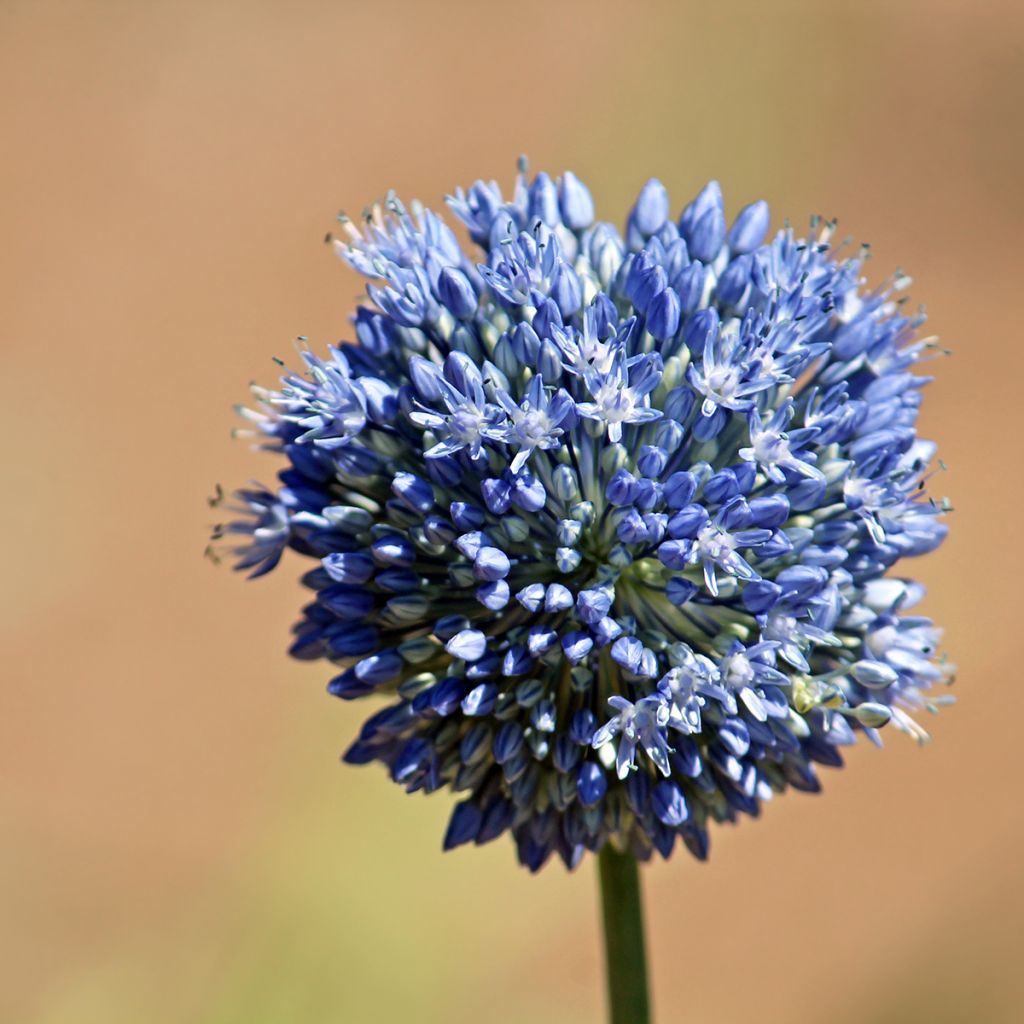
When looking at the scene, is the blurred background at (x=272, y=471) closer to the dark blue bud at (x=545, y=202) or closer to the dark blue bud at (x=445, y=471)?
the dark blue bud at (x=445, y=471)

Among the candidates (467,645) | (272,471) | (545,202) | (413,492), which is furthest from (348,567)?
(272,471)

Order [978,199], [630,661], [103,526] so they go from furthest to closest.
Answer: [978,199]
[103,526]
[630,661]

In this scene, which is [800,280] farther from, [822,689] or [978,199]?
[978,199]

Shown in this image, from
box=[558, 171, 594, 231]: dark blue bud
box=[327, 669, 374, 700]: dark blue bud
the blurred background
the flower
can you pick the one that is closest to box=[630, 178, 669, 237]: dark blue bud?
the flower

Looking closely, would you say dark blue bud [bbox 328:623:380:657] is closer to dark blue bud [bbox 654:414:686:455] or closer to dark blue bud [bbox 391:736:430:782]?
dark blue bud [bbox 391:736:430:782]

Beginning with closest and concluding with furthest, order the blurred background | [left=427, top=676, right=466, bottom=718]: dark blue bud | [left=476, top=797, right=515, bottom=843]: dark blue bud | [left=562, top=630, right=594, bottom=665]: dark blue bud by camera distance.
A: 1. [left=562, top=630, right=594, bottom=665]: dark blue bud
2. [left=427, top=676, right=466, bottom=718]: dark blue bud
3. [left=476, top=797, right=515, bottom=843]: dark blue bud
4. the blurred background

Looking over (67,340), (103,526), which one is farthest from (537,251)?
(67,340)

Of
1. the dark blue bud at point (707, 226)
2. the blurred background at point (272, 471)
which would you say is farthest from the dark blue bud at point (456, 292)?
the blurred background at point (272, 471)
